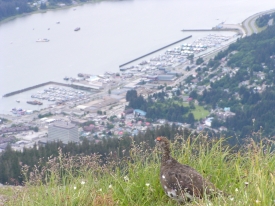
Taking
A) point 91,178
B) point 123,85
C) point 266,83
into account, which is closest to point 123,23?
point 123,85

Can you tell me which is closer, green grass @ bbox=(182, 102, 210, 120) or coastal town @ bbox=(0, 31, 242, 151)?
coastal town @ bbox=(0, 31, 242, 151)

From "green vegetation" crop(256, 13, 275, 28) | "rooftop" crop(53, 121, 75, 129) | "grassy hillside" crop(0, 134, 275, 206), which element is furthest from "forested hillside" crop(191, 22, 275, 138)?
"grassy hillside" crop(0, 134, 275, 206)

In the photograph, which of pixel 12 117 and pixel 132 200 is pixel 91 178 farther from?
pixel 12 117

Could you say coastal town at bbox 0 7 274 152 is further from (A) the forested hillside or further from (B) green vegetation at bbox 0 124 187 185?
(B) green vegetation at bbox 0 124 187 185

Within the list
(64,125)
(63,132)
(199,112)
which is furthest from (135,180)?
(199,112)

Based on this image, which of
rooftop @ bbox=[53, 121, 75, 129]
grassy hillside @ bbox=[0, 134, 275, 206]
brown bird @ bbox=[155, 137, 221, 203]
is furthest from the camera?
rooftop @ bbox=[53, 121, 75, 129]

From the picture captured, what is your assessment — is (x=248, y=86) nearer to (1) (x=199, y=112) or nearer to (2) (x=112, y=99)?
(1) (x=199, y=112)

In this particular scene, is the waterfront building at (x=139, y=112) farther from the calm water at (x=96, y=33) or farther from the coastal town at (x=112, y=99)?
the calm water at (x=96, y=33)

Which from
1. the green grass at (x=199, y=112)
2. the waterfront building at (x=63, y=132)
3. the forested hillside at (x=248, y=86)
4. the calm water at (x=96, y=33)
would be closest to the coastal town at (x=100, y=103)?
the waterfront building at (x=63, y=132)
